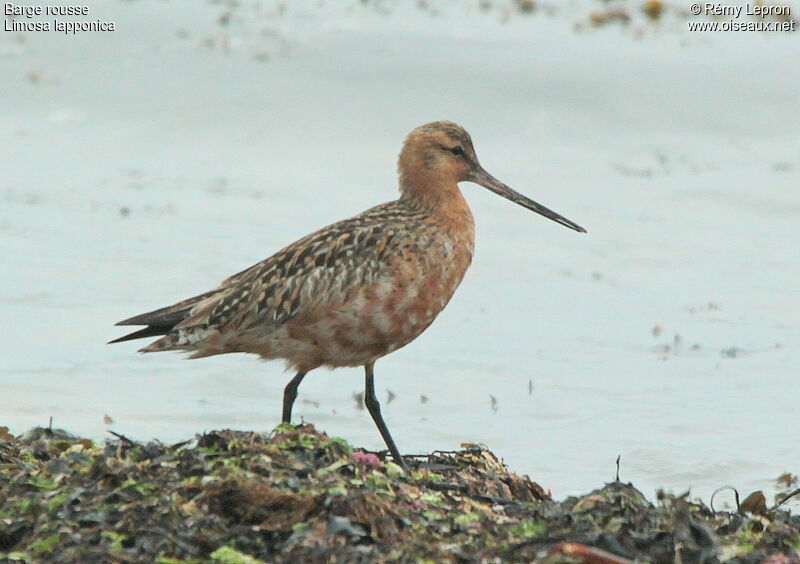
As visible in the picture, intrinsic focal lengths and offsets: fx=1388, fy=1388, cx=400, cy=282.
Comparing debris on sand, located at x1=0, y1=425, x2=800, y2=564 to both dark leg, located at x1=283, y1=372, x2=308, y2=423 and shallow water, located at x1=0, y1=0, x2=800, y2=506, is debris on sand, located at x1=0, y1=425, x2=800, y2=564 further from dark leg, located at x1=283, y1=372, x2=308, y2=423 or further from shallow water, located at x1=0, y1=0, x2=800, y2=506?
shallow water, located at x1=0, y1=0, x2=800, y2=506

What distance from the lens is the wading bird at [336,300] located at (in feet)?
19.5

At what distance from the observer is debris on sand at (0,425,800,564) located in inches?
161

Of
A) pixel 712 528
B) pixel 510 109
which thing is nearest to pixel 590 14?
pixel 510 109

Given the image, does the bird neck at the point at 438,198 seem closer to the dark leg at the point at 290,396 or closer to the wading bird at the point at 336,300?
the wading bird at the point at 336,300

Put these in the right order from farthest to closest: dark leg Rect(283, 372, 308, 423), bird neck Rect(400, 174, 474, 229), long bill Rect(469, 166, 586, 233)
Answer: long bill Rect(469, 166, 586, 233) < bird neck Rect(400, 174, 474, 229) < dark leg Rect(283, 372, 308, 423)

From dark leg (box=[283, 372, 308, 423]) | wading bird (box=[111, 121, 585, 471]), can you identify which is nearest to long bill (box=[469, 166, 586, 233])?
wading bird (box=[111, 121, 585, 471])

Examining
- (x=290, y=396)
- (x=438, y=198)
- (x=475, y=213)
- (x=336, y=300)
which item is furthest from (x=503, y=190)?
(x=475, y=213)

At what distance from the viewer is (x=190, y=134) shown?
1263 cm

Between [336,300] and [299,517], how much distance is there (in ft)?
6.05

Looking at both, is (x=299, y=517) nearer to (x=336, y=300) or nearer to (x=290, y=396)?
(x=336, y=300)

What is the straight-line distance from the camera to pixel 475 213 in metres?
11.1

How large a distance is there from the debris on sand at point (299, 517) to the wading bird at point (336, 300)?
3.61 feet

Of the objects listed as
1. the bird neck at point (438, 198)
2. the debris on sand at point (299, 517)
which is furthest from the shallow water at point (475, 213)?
the debris on sand at point (299, 517)

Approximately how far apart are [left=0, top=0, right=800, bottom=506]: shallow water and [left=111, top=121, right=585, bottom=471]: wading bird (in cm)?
100
